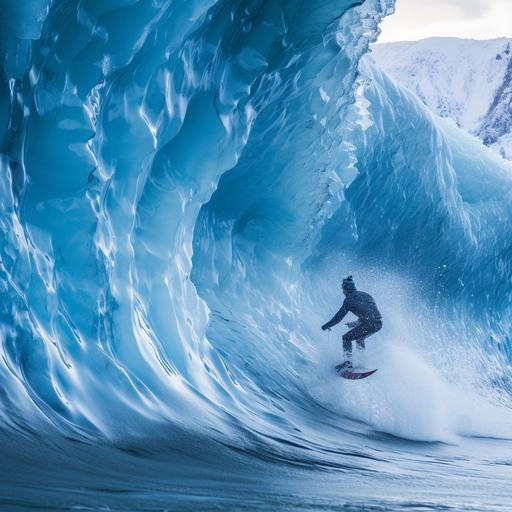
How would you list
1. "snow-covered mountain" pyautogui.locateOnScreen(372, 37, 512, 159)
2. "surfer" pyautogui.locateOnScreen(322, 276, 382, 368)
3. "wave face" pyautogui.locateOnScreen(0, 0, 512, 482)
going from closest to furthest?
"wave face" pyautogui.locateOnScreen(0, 0, 512, 482), "surfer" pyautogui.locateOnScreen(322, 276, 382, 368), "snow-covered mountain" pyautogui.locateOnScreen(372, 37, 512, 159)

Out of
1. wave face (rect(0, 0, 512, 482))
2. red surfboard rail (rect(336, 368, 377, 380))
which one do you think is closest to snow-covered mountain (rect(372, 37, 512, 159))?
wave face (rect(0, 0, 512, 482))

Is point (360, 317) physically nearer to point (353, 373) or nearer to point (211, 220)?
point (353, 373)

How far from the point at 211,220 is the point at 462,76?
45495 mm

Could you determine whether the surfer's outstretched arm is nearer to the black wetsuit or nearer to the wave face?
the black wetsuit

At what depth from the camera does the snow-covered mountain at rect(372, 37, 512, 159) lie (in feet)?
166

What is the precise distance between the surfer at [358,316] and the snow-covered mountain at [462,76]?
38.6m

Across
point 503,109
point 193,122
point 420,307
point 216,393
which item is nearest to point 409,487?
point 216,393

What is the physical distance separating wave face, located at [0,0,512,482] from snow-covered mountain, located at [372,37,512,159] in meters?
36.2

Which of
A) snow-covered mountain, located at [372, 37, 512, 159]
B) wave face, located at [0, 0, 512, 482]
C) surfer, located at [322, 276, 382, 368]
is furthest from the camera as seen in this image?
snow-covered mountain, located at [372, 37, 512, 159]

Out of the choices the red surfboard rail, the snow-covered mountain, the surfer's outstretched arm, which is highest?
the snow-covered mountain

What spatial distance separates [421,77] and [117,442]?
158 ft

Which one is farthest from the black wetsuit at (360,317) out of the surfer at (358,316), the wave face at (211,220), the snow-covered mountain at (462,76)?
the snow-covered mountain at (462,76)

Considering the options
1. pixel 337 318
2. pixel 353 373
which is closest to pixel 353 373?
pixel 353 373

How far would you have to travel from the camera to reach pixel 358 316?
11.3m
